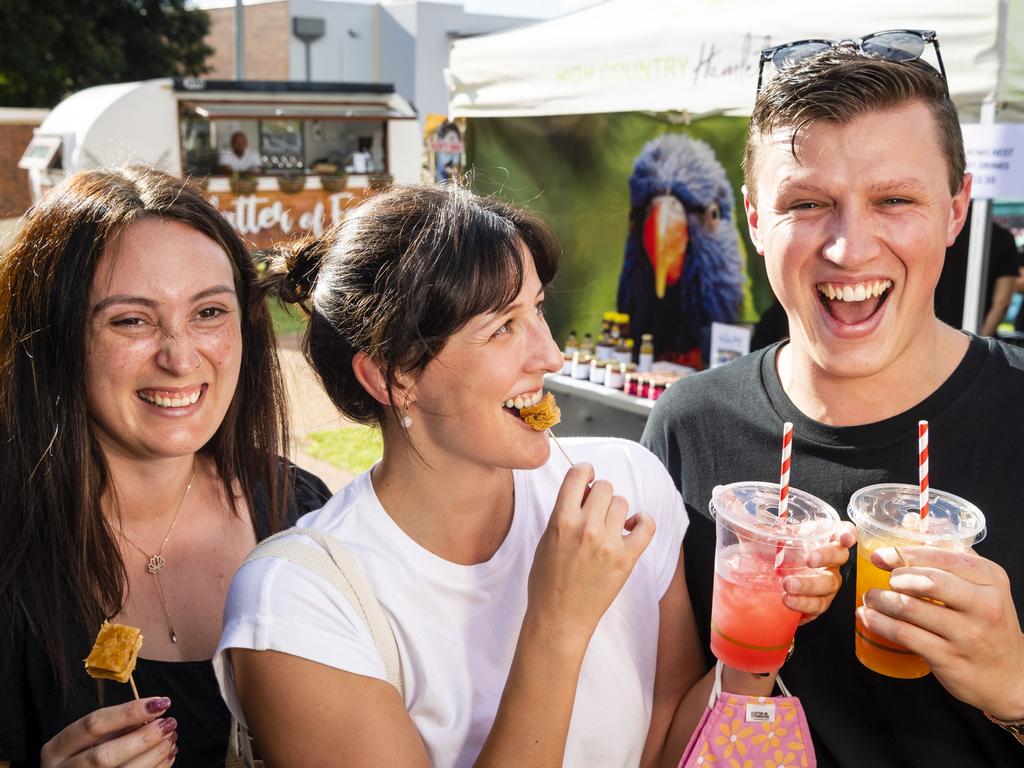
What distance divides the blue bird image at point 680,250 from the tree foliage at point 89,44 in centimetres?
2587

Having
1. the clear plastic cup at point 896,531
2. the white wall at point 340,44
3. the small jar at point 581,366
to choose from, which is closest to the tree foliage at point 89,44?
the white wall at point 340,44

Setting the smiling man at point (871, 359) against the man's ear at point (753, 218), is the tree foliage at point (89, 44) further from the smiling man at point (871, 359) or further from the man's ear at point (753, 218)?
the smiling man at point (871, 359)

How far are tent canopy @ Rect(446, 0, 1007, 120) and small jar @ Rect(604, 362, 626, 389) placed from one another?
5.90ft

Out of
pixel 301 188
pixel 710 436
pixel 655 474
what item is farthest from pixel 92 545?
pixel 301 188

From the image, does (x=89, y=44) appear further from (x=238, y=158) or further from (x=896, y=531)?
(x=896, y=531)

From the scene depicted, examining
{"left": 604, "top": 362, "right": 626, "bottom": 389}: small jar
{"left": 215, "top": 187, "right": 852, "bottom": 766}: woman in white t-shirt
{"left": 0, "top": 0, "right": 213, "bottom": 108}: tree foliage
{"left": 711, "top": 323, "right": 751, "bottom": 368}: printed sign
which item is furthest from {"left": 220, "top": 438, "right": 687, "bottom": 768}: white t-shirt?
{"left": 0, "top": 0, "right": 213, "bottom": 108}: tree foliage

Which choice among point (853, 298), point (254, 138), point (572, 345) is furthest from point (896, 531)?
point (254, 138)

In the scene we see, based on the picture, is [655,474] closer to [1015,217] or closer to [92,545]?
[92,545]

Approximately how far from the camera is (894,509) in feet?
6.68

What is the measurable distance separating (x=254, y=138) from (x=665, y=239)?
1387cm

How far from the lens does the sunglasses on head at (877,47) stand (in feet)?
7.53

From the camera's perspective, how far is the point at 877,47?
233 cm

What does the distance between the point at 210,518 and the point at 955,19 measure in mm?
3995

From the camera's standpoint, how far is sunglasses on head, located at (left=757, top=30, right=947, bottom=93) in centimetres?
229
